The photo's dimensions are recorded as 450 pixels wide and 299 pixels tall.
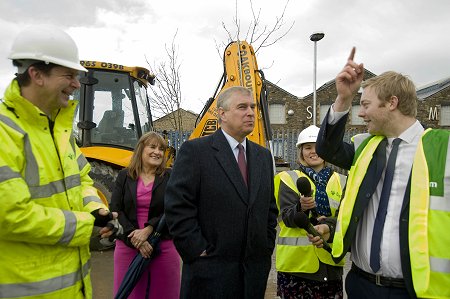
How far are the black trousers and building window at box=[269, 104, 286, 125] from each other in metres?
28.6

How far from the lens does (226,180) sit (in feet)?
8.19

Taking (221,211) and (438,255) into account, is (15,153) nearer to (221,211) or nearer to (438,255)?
(221,211)

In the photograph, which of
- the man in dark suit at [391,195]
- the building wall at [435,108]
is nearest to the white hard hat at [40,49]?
the man in dark suit at [391,195]

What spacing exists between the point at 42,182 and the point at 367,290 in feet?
5.91

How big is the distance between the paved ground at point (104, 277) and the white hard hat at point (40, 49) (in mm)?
3233

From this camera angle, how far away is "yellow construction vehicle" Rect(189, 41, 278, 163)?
6.41 meters

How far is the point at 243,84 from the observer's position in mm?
6535

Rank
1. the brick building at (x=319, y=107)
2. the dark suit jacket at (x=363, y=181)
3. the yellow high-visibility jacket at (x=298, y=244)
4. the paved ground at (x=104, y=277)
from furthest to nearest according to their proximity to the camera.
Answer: the brick building at (x=319, y=107) < the paved ground at (x=104, y=277) < the yellow high-visibility jacket at (x=298, y=244) < the dark suit jacket at (x=363, y=181)

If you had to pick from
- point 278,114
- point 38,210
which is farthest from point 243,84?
point 278,114

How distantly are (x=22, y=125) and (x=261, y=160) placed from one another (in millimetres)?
1592

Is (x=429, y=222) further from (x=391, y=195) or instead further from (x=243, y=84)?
(x=243, y=84)

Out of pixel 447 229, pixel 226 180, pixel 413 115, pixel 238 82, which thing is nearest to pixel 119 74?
pixel 238 82

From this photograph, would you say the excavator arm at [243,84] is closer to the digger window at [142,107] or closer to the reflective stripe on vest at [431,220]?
the digger window at [142,107]

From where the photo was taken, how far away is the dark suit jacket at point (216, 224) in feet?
7.86
